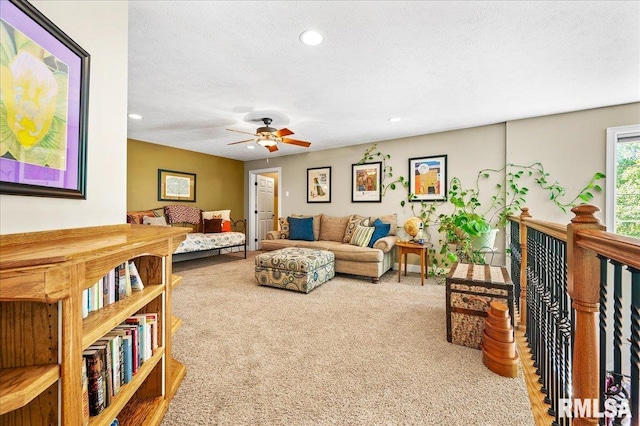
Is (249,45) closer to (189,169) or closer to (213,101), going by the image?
(213,101)

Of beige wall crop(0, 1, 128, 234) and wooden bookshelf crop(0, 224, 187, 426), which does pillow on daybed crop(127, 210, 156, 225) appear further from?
wooden bookshelf crop(0, 224, 187, 426)

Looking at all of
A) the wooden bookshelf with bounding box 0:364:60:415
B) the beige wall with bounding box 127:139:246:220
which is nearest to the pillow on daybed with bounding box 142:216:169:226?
the beige wall with bounding box 127:139:246:220

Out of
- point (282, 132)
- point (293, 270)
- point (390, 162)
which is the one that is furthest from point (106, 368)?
point (390, 162)

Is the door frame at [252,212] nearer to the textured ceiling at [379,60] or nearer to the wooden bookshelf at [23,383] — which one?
the textured ceiling at [379,60]

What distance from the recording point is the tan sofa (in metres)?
3.90

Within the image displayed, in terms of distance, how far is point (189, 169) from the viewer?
18.6 ft

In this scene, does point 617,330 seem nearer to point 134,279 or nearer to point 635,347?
point 635,347

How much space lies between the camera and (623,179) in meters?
3.22

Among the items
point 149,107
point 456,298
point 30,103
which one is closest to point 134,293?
point 30,103

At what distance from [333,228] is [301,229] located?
0.60m

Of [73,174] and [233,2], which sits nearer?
[73,174]

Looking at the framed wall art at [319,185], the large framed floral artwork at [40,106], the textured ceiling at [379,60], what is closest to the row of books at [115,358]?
the large framed floral artwork at [40,106]

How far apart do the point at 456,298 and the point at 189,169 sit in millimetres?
5450

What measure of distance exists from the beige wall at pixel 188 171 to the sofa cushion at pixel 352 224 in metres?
3.13
